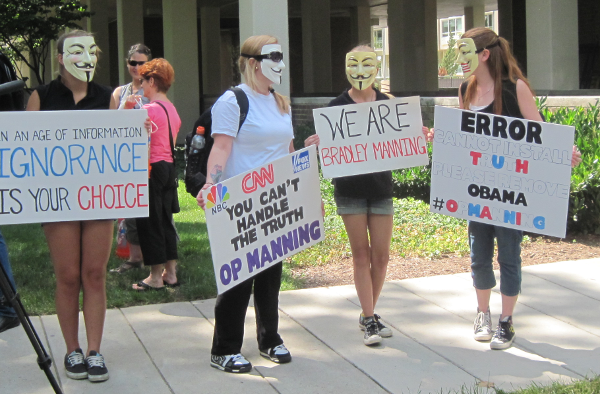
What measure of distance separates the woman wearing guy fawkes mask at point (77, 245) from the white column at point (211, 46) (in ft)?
70.0

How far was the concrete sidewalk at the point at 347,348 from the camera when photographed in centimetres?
412

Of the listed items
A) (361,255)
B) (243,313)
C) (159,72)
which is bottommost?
(243,313)

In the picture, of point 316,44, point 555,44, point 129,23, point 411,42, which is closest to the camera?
point 555,44

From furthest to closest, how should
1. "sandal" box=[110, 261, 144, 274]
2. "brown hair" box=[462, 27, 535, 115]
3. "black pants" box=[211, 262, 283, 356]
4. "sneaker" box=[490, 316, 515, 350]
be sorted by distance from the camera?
"sandal" box=[110, 261, 144, 274]
"sneaker" box=[490, 316, 515, 350]
"brown hair" box=[462, 27, 535, 115]
"black pants" box=[211, 262, 283, 356]

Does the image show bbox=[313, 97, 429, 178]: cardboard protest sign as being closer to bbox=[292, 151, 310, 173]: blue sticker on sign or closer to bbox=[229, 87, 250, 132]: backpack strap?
bbox=[292, 151, 310, 173]: blue sticker on sign

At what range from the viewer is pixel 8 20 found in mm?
18016

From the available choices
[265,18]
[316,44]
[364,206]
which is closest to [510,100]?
[364,206]

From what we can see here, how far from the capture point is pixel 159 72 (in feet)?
19.0

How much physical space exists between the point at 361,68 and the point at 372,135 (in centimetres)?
47

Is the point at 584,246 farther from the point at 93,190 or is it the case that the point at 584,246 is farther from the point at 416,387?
the point at 93,190

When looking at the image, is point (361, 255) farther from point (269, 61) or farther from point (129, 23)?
point (129, 23)

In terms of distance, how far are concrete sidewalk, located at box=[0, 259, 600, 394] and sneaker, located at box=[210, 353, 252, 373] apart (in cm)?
5

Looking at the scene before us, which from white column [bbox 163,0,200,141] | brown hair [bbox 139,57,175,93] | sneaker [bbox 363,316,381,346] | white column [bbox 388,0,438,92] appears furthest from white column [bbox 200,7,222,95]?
sneaker [bbox 363,316,381,346]

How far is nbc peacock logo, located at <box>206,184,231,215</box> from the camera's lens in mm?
4062
